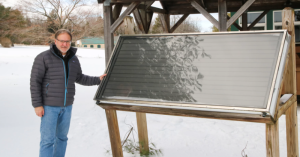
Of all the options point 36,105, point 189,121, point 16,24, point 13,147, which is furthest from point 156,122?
point 16,24

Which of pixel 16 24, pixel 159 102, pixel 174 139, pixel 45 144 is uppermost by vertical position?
pixel 16 24

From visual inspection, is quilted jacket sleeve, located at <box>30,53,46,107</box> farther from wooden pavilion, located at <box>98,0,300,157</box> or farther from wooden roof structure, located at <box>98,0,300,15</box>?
wooden roof structure, located at <box>98,0,300,15</box>

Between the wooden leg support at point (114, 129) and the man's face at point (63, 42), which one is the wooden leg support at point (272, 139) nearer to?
the wooden leg support at point (114, 129)

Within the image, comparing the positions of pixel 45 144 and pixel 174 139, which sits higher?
pixel 45 144

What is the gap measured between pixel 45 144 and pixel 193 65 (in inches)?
62.5

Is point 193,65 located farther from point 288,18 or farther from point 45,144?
point 45,144

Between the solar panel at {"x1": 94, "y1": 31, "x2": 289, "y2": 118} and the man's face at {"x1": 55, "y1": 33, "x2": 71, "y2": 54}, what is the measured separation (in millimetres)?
449

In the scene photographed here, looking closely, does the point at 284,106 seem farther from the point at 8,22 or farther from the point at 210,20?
the point at 8,22

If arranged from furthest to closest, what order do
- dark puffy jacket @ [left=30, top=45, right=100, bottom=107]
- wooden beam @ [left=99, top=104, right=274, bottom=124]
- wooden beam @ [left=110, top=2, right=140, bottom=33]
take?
wooden beam @ [left=110, top=2, right=140, bottom=33]
dark puffy jacket @ [left=30, top=45, right=100, bottom=107]
wooden beam @ [left=99, top=104, right=274, bottom=124]

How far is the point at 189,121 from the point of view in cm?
511

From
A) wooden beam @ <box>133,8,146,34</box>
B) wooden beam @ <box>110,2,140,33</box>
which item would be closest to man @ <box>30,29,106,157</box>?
wooden beam @ <box>110,2,140,33</box>

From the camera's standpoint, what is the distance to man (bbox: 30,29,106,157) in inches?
103

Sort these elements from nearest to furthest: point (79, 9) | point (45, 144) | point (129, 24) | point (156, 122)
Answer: point (45, 144), point (129, 24), point (156, 122), point (79, 9)

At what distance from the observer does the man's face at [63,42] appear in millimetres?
2660
